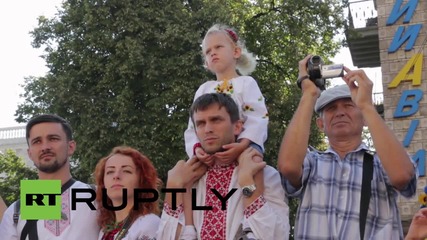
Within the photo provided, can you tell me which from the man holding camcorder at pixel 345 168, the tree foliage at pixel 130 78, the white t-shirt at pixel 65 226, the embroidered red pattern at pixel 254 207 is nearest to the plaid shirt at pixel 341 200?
the man holding camcorder at pixel 345 168

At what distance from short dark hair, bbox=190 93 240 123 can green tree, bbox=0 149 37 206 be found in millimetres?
13997

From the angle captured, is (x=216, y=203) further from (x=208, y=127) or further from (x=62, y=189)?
(x=62, y=189)

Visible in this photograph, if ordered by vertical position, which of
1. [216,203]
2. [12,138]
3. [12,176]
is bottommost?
[216,203]

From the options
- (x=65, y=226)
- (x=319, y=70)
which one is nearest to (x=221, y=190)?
(x=319, y=70)

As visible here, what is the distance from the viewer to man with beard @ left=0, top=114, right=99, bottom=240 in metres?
4.08

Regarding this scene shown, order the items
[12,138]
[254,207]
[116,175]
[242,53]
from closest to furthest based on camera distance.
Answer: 1. [254,207]
2. [116,175]
3. [242,53]
4. [12,138]

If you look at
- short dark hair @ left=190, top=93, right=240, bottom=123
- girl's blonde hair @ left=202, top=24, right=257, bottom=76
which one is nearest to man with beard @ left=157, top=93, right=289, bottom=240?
short dark hair @ left=190, top=93, right=240, bottom=123

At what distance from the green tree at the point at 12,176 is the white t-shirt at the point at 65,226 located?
43.2 feet

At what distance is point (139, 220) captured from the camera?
3963 mm

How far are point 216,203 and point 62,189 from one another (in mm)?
1078

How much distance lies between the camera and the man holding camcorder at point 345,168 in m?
3.47

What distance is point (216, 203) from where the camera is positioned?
368cm

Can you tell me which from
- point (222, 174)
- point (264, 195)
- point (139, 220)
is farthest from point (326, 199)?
point (139, 220)

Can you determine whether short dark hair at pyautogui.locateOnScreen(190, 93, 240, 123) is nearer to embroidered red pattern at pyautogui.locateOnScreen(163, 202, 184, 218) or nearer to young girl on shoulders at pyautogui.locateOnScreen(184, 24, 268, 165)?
young girl on shoulders at pyautogui.locateOnScreen(184, 24, 268, 165)
